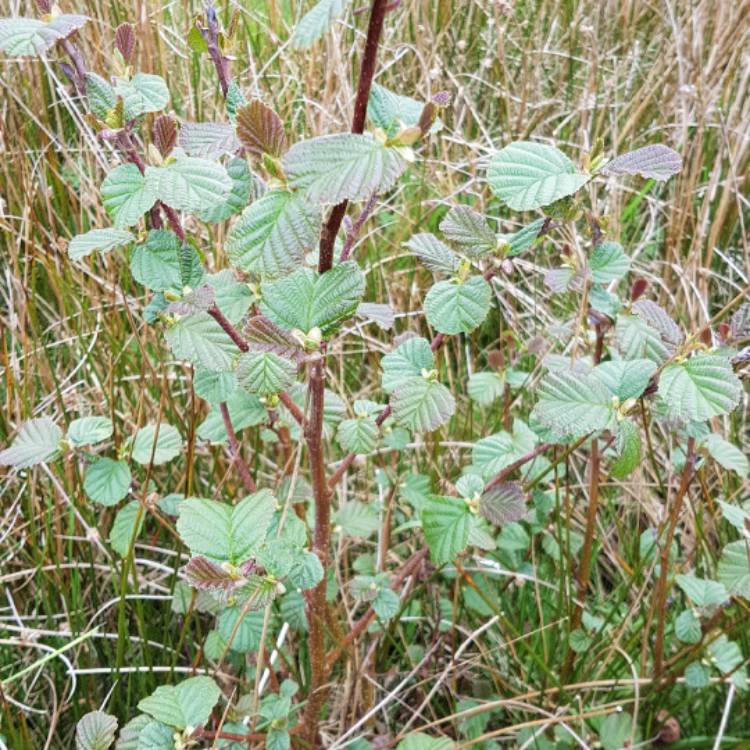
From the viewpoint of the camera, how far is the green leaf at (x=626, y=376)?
82 cm

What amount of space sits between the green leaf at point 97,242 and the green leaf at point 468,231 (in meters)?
0.33

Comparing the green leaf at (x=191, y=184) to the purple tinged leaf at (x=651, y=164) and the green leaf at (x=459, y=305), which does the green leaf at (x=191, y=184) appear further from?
the purple tinged leaf at (x=651, y=164)

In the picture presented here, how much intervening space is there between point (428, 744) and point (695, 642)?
19.9 inches

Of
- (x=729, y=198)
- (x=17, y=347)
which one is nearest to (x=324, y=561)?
(x=17, y=347)

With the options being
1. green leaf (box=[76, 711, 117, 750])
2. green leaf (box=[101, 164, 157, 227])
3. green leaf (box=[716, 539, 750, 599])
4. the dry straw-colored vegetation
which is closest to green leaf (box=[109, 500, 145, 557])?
the dry straw-colored vegetation

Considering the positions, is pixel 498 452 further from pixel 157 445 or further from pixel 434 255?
pixel 157 445

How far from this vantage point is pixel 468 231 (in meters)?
0.80

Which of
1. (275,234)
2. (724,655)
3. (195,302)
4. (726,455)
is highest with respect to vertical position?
(275,234)

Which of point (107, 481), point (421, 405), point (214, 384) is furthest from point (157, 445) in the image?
point (421, 405)

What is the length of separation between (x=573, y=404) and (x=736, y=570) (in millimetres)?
414

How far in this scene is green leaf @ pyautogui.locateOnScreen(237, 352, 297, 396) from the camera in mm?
709

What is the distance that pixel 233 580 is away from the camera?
0.75m

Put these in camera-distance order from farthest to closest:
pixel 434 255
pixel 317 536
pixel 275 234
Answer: pixel 317 536, pixel 434 255, pixel 275 234

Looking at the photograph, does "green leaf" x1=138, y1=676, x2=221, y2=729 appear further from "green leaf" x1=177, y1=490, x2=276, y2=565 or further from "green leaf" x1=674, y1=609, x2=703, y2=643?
"green leaf" x1=674, y1=609, x2=703, y2=643
